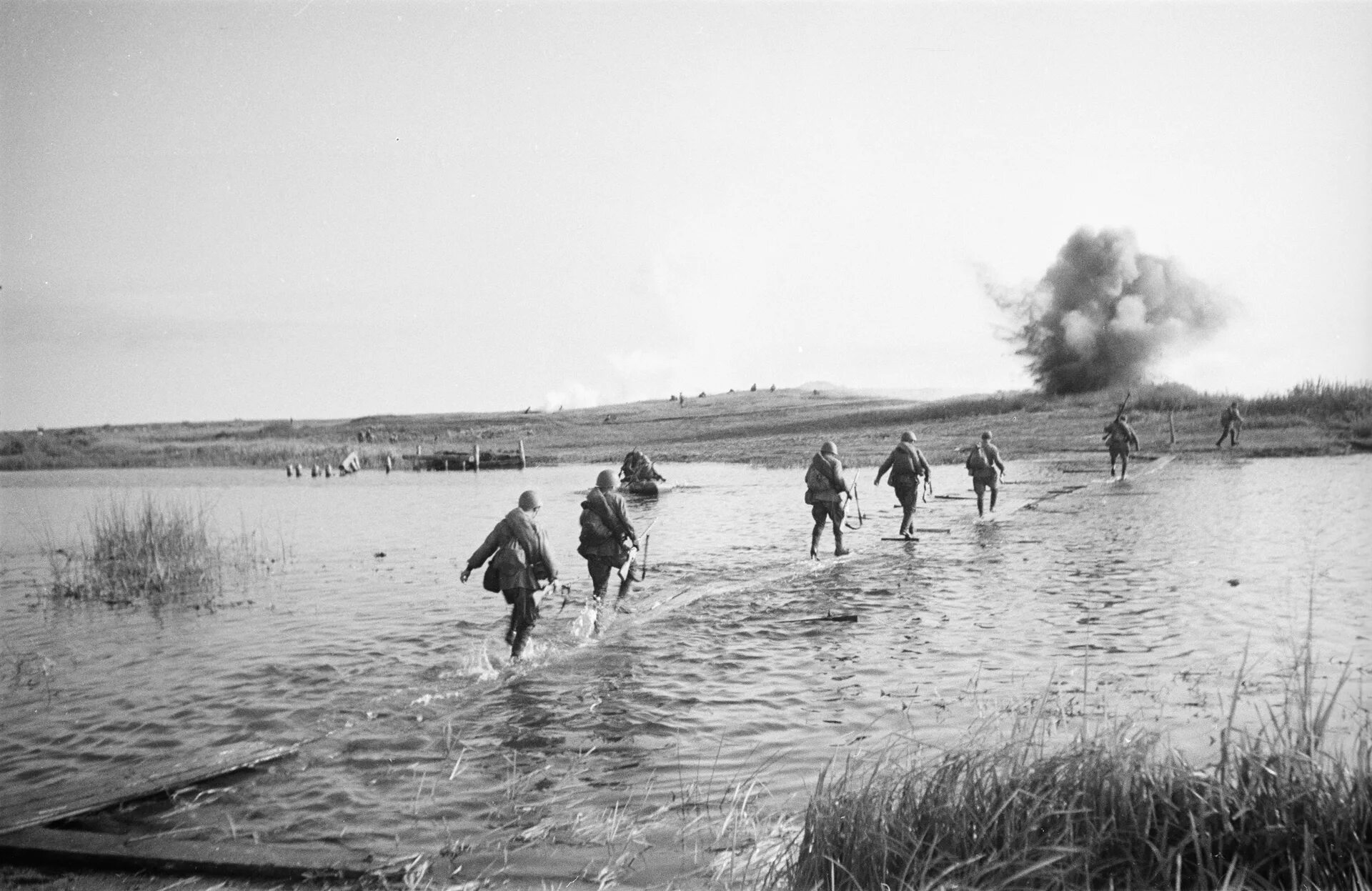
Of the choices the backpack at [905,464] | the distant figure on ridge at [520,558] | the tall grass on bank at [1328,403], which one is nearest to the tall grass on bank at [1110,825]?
the distant figure on ridge at [520,558]

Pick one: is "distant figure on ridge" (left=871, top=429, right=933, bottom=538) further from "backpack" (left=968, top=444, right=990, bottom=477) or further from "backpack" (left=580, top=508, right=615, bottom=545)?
"backpack" (left=580, top=508, right=615, bottom=545)

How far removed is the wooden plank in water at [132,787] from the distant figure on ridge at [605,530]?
605 cm

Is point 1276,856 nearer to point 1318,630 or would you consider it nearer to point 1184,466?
point 1318,630

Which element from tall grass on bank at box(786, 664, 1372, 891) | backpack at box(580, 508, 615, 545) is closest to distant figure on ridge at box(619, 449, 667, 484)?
backpack at box(580, 508, 615, 545)

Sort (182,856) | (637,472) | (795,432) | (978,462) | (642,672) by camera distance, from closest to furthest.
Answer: (182,856) → (642,672) → (978,462) → (637,472) → (795,432)

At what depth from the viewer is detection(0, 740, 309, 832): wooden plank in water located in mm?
7352

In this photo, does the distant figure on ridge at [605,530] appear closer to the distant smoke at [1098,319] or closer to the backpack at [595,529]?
the backpack at [595,529]

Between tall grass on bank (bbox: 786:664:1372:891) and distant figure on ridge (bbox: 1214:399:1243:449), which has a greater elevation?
distant figure on ridge (bbox: 1214:399:1243:449)

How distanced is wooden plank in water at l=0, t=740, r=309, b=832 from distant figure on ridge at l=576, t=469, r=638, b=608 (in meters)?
6.05

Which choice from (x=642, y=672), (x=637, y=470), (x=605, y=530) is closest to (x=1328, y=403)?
(x=637, y=470)

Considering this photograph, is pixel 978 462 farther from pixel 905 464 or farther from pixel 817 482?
pixel 817 482

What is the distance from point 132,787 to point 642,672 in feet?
17.6

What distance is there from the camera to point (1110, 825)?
17.8 feet

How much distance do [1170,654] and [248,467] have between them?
75.2m
